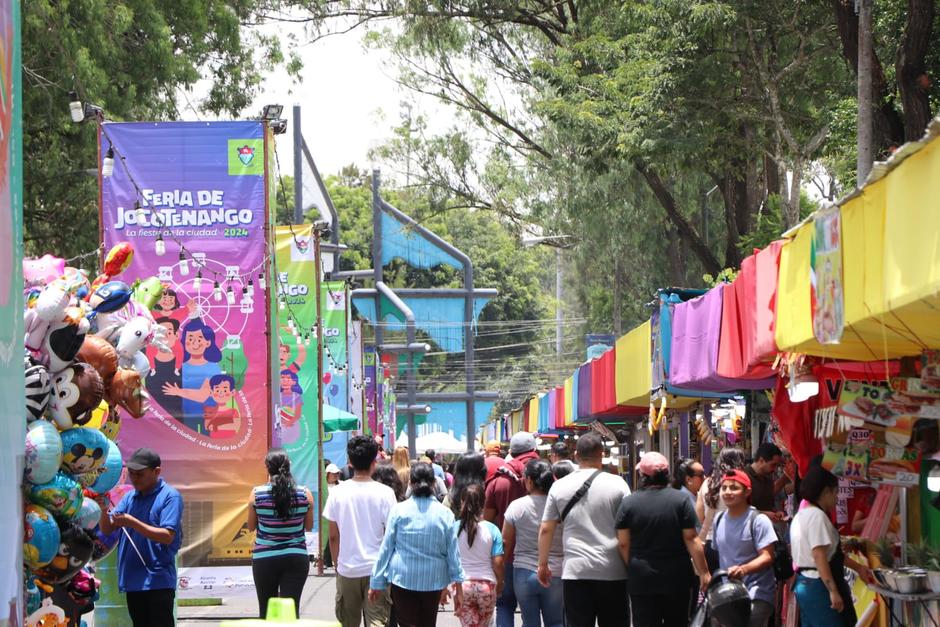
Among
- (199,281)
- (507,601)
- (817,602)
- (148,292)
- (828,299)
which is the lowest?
(507,601)

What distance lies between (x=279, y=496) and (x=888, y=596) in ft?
13.4

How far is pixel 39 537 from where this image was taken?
22.7 ft

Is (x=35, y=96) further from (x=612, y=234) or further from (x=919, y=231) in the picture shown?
(x=919, y=231)

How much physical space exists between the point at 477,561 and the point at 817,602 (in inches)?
Answer: 90.8

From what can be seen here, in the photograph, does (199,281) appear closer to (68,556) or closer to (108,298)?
(108,298)

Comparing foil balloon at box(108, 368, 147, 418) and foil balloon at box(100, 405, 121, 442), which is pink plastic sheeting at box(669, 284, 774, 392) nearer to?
foil balloon at box(108, 368, 147, 418)

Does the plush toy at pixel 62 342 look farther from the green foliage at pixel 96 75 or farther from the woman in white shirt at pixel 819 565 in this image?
the green foliage at pixel 96 75

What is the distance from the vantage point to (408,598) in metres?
8.92

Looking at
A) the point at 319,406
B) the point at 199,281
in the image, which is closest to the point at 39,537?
the point at 199,281

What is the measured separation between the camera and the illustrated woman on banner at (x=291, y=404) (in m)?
19.6

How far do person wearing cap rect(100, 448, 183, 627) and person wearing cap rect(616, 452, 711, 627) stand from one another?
3.02 metres

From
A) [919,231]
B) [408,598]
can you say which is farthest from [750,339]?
[919,231]

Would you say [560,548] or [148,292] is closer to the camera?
[560,548]

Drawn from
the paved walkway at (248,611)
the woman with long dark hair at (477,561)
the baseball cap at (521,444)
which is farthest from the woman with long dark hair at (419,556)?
the paved walkway at (248,611)
